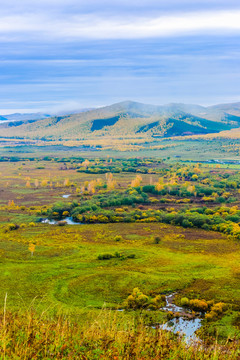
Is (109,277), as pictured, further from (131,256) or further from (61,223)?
(61,223)

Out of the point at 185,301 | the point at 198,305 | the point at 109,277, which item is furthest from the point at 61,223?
the point at 198,305

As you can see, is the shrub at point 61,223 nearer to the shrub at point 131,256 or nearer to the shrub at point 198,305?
the shrub at point 131,256

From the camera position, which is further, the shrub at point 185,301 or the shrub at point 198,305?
the shrub at point 185,301

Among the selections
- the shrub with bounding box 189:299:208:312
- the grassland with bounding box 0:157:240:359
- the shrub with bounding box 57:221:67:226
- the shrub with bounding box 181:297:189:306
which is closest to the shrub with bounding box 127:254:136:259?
the grassland with bounding box 0:157:240:359

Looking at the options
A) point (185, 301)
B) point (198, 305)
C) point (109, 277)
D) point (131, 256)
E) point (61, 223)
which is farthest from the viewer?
point (61, 223)

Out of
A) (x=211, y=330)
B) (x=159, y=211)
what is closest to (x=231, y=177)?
(x=159, y=211)

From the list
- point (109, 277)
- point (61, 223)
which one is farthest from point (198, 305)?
point (61, 223)

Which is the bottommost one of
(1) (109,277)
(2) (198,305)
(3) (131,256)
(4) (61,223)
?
(3) (131,256)

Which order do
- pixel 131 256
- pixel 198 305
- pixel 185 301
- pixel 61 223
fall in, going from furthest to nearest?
pixel 61 223 → pixel 131 256 → pixel 185 301 → pixel 198 305

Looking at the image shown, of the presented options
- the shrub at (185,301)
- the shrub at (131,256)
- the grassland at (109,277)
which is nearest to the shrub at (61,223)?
the grassland at (109,277)

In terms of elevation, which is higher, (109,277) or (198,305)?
(198,305)

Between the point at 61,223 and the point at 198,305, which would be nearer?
the point at 198,305

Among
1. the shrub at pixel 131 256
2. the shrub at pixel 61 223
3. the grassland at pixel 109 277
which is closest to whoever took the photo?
the grassland at pixel 109 277
